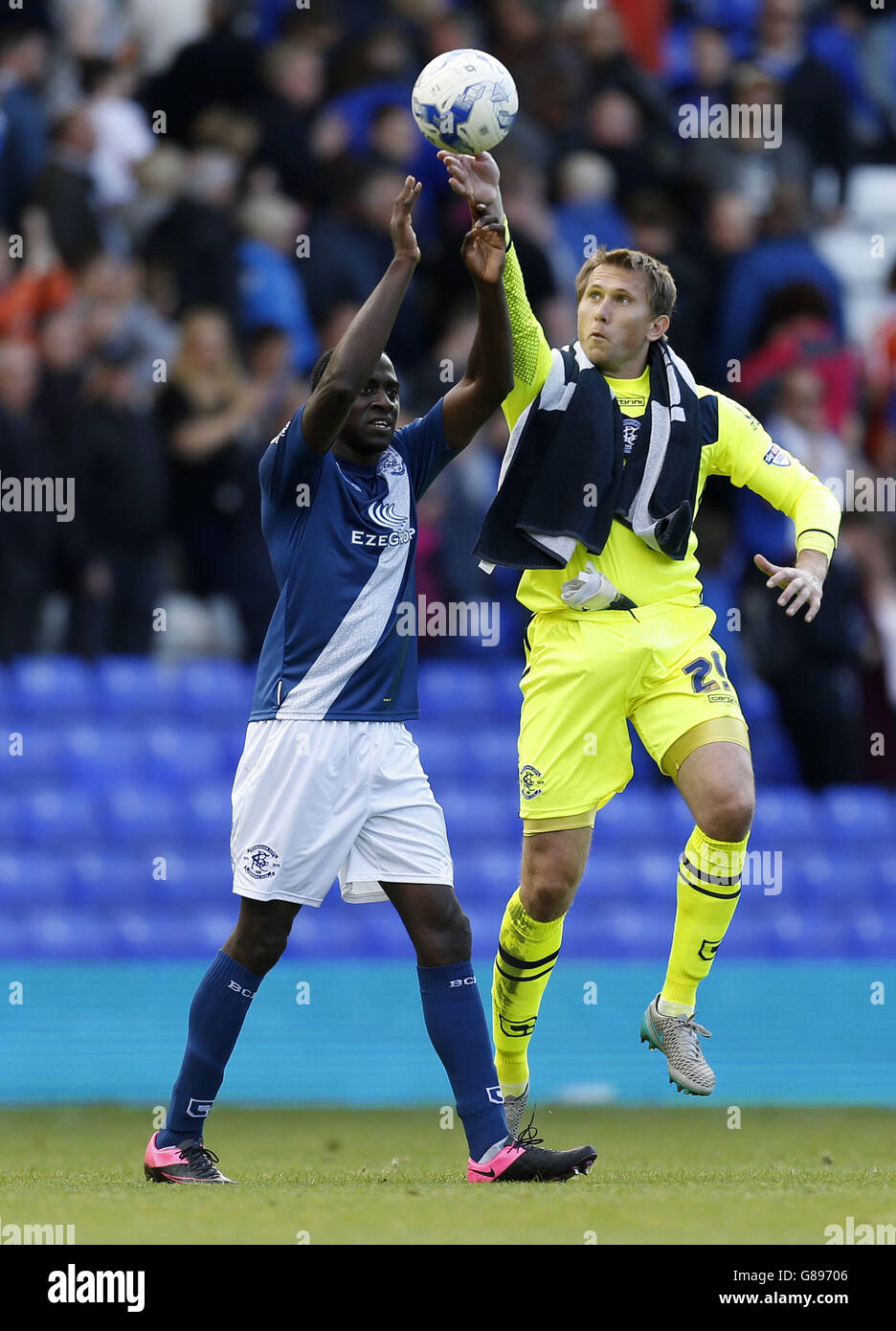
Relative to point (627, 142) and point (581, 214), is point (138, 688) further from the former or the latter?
point (627, 142)

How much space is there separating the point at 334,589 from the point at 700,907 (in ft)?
5.11

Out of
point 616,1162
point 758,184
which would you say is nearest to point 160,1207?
point 616,1162

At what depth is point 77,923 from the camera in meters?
11.3

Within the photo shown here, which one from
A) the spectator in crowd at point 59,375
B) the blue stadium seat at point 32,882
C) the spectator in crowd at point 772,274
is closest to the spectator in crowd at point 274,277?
the spectator in crowd at point 59,375

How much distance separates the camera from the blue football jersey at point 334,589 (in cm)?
532

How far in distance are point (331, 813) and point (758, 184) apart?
9920 mm

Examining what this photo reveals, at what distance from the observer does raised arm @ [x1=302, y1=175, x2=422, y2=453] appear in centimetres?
516

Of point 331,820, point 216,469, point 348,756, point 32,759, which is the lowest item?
point 32,759

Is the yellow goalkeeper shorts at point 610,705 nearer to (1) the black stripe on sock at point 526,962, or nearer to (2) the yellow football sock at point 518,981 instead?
(2) the yellow football sock at point 518,981

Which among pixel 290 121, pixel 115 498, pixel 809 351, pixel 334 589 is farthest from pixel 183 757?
pixel 334 589

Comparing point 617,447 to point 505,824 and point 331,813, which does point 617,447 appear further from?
point 505,824

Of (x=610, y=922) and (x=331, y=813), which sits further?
(x=610, y=922)

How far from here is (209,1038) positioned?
533 centimetres

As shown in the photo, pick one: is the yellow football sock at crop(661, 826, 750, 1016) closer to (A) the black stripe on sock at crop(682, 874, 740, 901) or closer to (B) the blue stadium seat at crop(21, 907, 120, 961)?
(A) the black stripe on sock at crop(682, 874, 740, 901)
